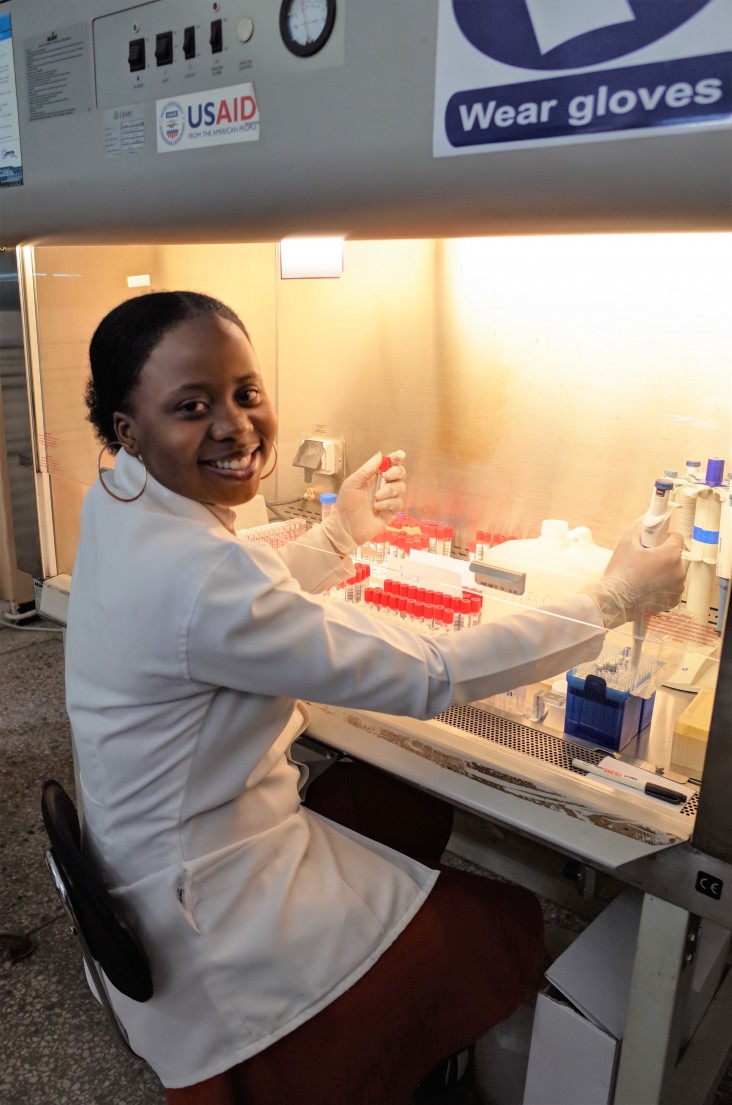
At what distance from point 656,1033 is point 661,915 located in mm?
178

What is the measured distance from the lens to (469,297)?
1.74 metres

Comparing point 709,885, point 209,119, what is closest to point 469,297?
point 209,119

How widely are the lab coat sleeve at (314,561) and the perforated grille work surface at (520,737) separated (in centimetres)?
38

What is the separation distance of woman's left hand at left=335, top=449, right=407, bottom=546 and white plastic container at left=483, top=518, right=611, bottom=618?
23cm

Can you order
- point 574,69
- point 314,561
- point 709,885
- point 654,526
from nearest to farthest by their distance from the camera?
1. point 574,69
2. point 709,885
3. point 654,526
4. point 314,561

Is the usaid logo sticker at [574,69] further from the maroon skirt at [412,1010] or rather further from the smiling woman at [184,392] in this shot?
the maroon skirt at [412,1010]

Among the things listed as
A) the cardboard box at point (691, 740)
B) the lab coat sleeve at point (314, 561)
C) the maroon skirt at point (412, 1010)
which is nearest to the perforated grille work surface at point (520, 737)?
the cardboard box at point (691, 740)

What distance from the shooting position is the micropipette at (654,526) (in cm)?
122

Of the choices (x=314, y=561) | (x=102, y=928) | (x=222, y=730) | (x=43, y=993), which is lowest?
(x=43, y=993)

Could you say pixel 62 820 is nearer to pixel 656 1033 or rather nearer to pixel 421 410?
pixel 656 1033

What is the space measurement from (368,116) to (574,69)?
0.27m

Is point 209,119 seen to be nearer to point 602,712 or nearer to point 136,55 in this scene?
point 136,55

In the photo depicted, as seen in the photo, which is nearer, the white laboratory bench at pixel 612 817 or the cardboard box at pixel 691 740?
the white laboratory bench at pixel 612 817

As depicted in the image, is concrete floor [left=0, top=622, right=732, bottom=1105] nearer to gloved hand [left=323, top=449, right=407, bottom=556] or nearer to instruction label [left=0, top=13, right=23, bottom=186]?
gloved hand [left=323, top=449, right=407, bottom=556]
